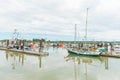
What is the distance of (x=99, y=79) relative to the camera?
23969mm

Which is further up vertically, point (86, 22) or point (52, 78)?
point (86, 22)

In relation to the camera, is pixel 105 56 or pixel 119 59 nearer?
pixel 119 59

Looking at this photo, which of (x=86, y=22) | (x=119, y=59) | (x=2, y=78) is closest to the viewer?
(x=2, y=78)

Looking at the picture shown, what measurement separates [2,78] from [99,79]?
36.4 feet

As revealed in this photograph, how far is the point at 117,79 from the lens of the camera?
24.5 metres

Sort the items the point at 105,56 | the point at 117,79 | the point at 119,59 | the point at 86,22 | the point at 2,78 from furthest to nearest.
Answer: the point at 86,22
the point at 105,56
the point at 119,59
the point at 117,79
the point at 2,78

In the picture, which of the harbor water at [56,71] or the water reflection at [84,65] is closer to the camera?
the harbor water at [56,71]

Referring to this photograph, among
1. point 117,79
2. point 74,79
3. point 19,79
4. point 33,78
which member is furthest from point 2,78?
point 117,79

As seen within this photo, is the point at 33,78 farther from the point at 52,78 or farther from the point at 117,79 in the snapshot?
the point at 117,79

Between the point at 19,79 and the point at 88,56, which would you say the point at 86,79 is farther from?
the point at 88,56

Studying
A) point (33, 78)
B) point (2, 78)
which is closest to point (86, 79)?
point (33, 78)

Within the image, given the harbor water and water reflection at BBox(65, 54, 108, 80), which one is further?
water reflection at BBox(65, 54, 108, 80)

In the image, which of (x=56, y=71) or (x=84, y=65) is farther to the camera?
(x=84, y=65)

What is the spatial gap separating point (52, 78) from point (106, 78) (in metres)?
6.55
